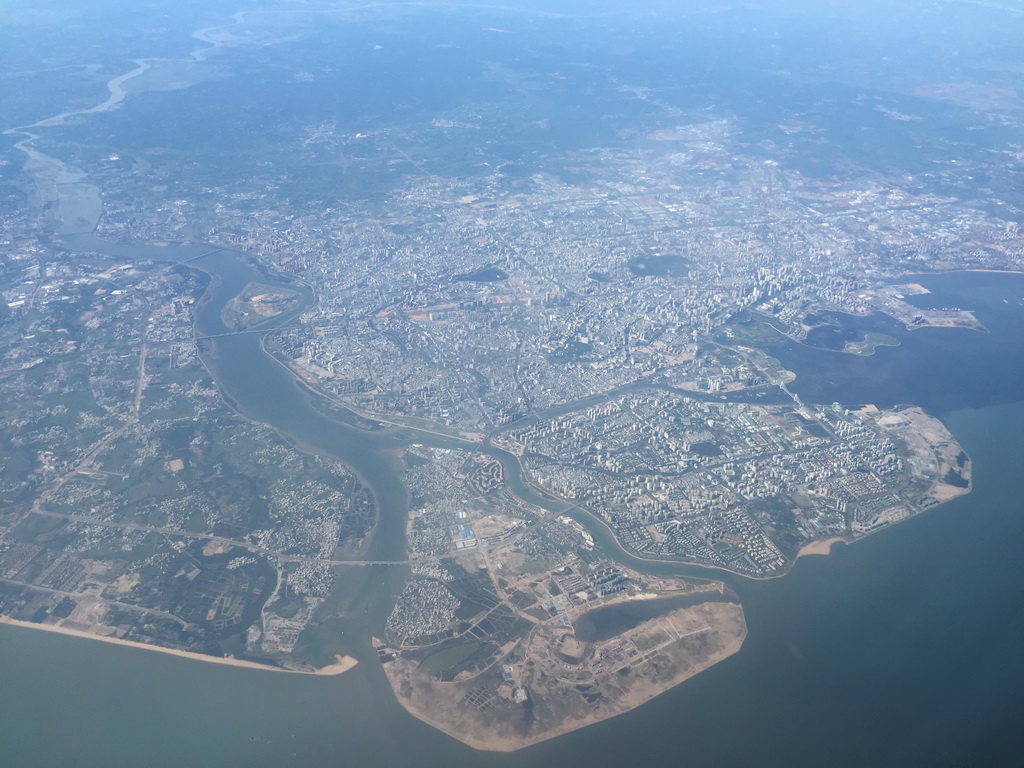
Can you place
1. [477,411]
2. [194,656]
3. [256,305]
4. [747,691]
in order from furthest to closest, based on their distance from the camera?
[256,305] < [477,411] < [194,656] < [747,691]

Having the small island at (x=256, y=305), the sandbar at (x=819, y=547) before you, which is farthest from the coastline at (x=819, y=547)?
the small island at (x=256, y=305)

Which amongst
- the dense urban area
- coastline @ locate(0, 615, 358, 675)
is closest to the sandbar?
the dense urban area

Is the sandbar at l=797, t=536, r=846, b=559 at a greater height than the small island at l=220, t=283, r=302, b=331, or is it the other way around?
the small island at l=220, t=283, r=302, b=331

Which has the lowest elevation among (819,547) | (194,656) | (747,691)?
(194,656)

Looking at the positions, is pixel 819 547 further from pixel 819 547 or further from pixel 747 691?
pixel 747 691

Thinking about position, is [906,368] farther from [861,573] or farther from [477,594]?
[477,594]

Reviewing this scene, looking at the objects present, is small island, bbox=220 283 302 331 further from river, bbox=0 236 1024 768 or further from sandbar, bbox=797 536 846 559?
sandbar, bbox=797 536 846 559

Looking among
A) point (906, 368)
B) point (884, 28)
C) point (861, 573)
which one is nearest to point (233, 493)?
point (861, 573)

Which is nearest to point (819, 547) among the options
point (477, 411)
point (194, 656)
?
point (477, 411)

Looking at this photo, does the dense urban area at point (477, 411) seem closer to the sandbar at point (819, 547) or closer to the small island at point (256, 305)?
the sandbar at point (819, 547)
